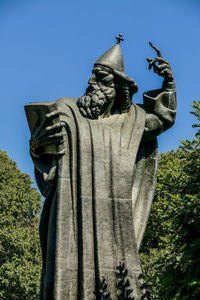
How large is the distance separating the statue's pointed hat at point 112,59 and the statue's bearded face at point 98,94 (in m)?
0.07

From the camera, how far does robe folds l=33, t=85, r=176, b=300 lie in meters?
6.32

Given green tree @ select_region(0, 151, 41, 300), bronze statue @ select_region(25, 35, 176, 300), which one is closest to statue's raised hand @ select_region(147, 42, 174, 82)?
bronze statue @ select_region(25, 35, 176, 300)

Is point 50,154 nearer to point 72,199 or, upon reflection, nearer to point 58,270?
point 72,199

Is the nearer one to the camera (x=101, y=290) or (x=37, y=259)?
(x=101, y=290)

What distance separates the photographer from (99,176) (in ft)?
22.3

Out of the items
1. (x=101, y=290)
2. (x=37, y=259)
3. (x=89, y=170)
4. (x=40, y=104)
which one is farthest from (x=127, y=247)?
(x=37, y=259)

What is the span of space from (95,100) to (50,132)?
828 millimetres

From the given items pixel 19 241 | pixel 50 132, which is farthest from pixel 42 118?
pixel 19 241

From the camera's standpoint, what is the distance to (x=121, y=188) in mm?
6820

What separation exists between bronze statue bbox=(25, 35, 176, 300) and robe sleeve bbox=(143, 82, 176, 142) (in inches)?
0.6

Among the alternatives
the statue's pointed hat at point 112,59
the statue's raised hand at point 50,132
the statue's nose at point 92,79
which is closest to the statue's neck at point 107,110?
the statue's nose at point 92,79

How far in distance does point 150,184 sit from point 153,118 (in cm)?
95

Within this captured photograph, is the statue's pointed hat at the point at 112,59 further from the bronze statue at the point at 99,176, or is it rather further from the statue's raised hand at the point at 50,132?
the statue's raised hand at the point at 50,132

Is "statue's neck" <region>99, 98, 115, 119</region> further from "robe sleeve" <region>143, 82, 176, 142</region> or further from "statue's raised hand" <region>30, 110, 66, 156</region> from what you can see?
"statue's raised hand" <region>30, 110, 66, 156</region>
